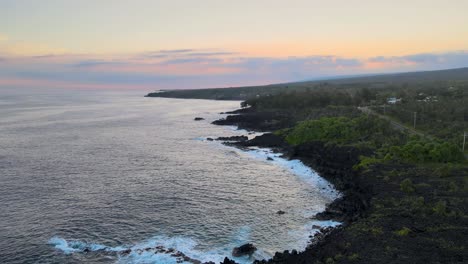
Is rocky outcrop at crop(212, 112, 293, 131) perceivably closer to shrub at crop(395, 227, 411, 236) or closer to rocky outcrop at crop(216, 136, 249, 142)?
rocky outcrop at crop(216, 136, 249, 142)

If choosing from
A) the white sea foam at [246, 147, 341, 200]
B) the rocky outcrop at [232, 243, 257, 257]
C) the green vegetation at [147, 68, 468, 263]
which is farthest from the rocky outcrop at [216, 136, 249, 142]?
the rocky outcrop at [232, 243, 257, 257]

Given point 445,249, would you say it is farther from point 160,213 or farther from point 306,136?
point 306,136

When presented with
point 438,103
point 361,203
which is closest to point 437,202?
point 361,203

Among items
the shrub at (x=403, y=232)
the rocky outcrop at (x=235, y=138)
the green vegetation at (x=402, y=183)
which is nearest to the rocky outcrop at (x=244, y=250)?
the green vegetation at (x=402, y=183)

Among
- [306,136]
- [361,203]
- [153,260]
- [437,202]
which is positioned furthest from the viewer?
[306,136]

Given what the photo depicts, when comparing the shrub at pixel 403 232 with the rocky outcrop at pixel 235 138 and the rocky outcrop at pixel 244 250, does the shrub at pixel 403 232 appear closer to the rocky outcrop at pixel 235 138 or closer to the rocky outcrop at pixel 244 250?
the rocky outcrop at pixel 244 250
